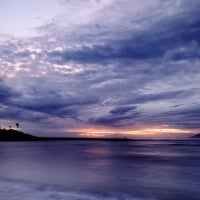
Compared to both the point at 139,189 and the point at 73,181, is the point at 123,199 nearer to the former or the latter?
the point at 139,189

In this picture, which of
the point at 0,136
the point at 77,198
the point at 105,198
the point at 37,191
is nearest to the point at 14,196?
the point at 37,191

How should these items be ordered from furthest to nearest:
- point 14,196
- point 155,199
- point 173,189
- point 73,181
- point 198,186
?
point 73,181, point 198,186, point 173,189, point 155,199, point 14,196

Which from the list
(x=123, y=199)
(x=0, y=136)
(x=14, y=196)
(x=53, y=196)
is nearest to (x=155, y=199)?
(x=123, y=199)

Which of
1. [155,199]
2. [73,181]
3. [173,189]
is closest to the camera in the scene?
[155,199]

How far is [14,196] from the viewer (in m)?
12.1

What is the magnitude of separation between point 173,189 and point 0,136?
196 meters

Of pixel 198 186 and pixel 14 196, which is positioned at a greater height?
pixel 14 196

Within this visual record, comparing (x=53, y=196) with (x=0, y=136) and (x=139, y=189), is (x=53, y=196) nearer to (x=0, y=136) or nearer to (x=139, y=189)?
(x=139, y=189)

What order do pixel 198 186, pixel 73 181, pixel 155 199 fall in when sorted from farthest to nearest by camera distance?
1. pixel 73 181
2. pixel 198 186
3. pixel 155 199

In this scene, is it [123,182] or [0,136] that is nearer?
[123,182]

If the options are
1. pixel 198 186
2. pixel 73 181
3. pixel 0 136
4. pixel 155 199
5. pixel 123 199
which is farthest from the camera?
pixel 0 136

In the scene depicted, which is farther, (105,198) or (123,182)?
(123,182)

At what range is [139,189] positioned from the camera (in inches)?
749

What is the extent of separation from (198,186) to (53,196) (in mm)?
12530
